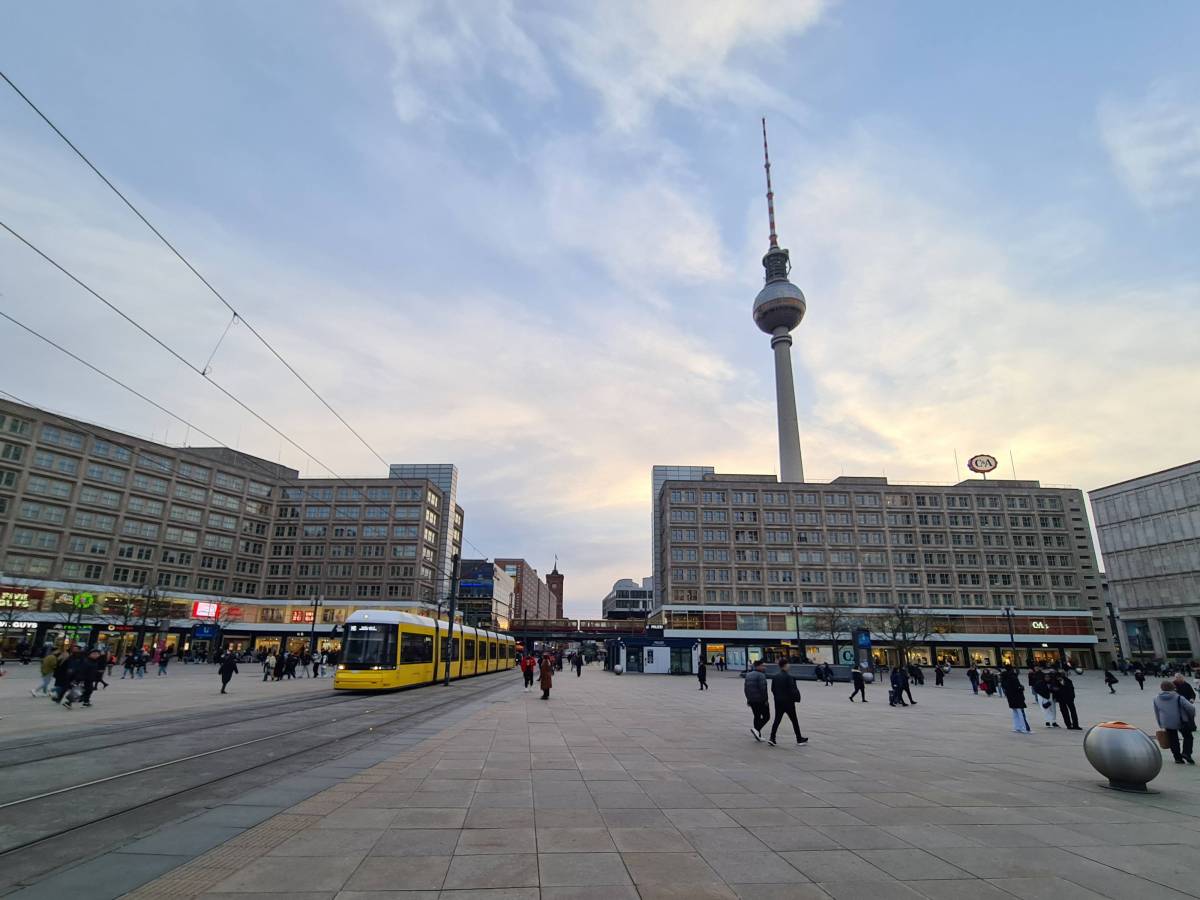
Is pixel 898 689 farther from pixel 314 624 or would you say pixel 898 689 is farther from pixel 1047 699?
pixel 314 624

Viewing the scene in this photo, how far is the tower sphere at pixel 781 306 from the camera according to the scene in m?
114

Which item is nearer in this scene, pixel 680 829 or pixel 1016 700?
pixel 680 829

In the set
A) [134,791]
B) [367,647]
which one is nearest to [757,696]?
[134,791]

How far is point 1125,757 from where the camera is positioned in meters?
9.17

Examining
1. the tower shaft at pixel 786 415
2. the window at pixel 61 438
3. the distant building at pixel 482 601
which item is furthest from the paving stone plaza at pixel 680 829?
the distant building at pixel 482 601

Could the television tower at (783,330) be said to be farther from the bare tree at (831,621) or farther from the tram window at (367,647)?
the tram window at (367,647)

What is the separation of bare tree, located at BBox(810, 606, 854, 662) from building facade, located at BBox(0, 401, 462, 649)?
44594 mm

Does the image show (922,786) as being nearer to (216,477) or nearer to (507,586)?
(216,477)

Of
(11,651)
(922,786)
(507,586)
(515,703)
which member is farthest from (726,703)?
(507,586)

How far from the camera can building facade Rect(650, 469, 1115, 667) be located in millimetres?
87500

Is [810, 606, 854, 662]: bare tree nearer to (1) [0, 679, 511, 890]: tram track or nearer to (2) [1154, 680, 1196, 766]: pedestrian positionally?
(2) [1154, 680, 1196, 766]: pedestrian

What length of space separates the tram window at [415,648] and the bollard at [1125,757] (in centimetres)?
2421

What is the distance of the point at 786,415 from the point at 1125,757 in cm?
10030

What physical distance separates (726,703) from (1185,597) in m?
83.8
